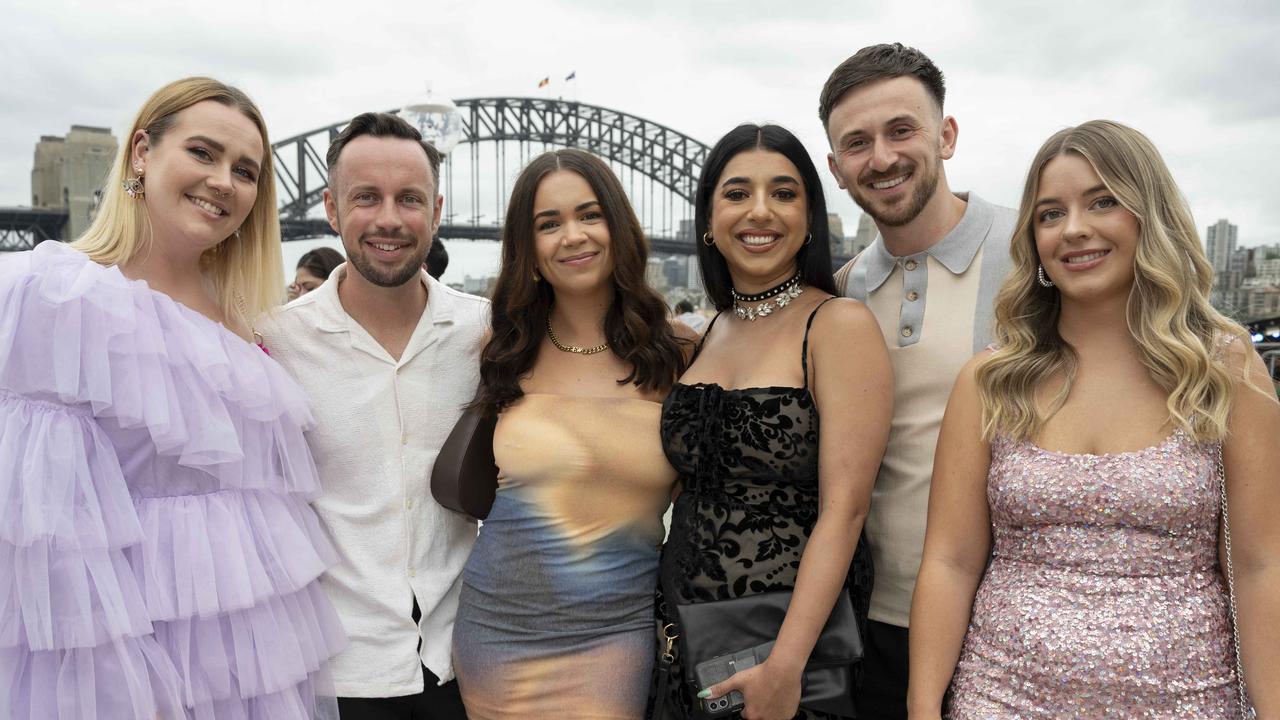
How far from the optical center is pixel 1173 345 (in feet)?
6.08

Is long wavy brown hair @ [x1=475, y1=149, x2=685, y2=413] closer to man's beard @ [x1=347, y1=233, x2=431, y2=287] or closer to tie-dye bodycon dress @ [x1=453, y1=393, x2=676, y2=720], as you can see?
tie-dye bodycon dress @ [x1=453, y1=393, x2=676, y2=720]

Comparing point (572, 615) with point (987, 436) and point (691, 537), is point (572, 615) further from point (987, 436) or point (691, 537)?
point (987, 436)

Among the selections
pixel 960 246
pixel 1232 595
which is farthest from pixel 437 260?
pixel 1232 595

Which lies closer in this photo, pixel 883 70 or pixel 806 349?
pixel 806 349

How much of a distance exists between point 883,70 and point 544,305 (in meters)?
1.28

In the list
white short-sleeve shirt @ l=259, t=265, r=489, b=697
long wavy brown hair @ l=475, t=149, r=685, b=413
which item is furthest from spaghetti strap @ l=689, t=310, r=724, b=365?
white short-sleeve shirt @ l=259, t=265, r=489, b=697

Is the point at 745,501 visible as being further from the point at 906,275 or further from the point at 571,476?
the point at 906,275

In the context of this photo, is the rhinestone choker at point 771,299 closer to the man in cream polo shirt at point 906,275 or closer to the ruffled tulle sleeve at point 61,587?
the man in cream polo shirt at point 906,275

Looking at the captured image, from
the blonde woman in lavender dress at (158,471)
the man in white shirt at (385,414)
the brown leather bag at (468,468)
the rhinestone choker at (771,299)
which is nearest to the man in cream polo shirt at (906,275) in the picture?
the rhinestone choker at (771,299)

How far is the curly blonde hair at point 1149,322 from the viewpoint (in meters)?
1.82

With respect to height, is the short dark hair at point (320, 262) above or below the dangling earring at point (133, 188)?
below

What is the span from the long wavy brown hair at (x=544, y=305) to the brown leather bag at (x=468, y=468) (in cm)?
6

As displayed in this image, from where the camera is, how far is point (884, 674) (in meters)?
2.57

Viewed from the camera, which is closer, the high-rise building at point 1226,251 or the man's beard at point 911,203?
the man's beard at point 911,203
